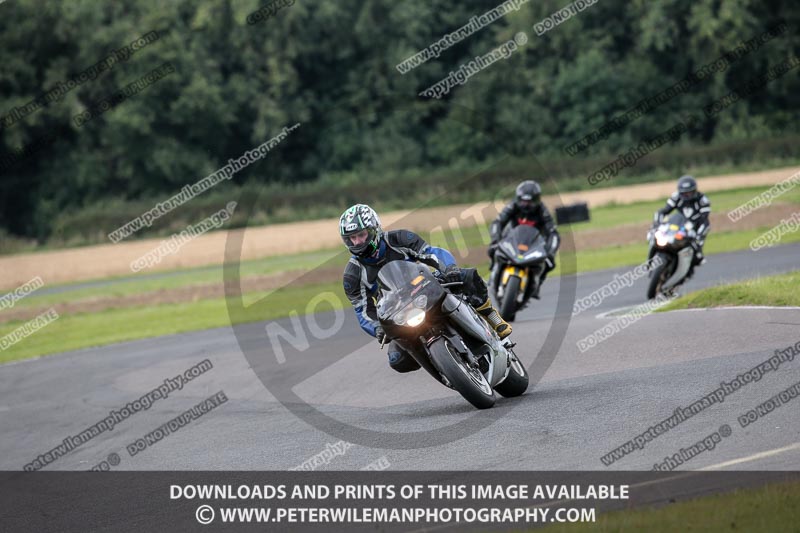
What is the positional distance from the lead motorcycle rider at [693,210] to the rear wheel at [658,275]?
0.83 feet

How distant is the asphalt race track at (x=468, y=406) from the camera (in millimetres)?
7484

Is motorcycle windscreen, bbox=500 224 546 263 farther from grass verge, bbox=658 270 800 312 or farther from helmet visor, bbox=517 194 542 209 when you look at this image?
grass verge, bbox=658 270 800 312

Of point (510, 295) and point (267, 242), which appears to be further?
point (267, 242)

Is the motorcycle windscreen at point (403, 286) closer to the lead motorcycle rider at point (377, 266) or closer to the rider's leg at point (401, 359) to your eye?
the lead motorcycle rider at point (377, 266)

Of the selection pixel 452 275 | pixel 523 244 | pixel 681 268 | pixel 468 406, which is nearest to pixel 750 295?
pixel 681 268

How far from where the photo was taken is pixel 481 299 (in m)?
9.68

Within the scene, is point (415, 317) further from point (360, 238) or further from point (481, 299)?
point (481, 299)

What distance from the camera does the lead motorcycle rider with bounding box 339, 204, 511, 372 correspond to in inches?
358

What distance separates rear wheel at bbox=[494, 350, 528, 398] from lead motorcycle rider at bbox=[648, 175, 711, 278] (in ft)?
24.7

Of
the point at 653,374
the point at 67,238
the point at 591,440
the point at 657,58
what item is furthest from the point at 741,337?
the point at 657,58

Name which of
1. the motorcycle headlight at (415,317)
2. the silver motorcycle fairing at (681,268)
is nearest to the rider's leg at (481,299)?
the motorcycle headlight at (415,317)

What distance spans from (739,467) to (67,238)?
52.4 m

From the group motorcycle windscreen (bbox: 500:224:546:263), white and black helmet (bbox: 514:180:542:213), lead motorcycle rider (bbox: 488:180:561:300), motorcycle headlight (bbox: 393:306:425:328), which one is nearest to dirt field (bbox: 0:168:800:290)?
lead motorcycle rider (bbox: 488:180:561:300)

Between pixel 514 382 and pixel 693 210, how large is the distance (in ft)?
26.8
